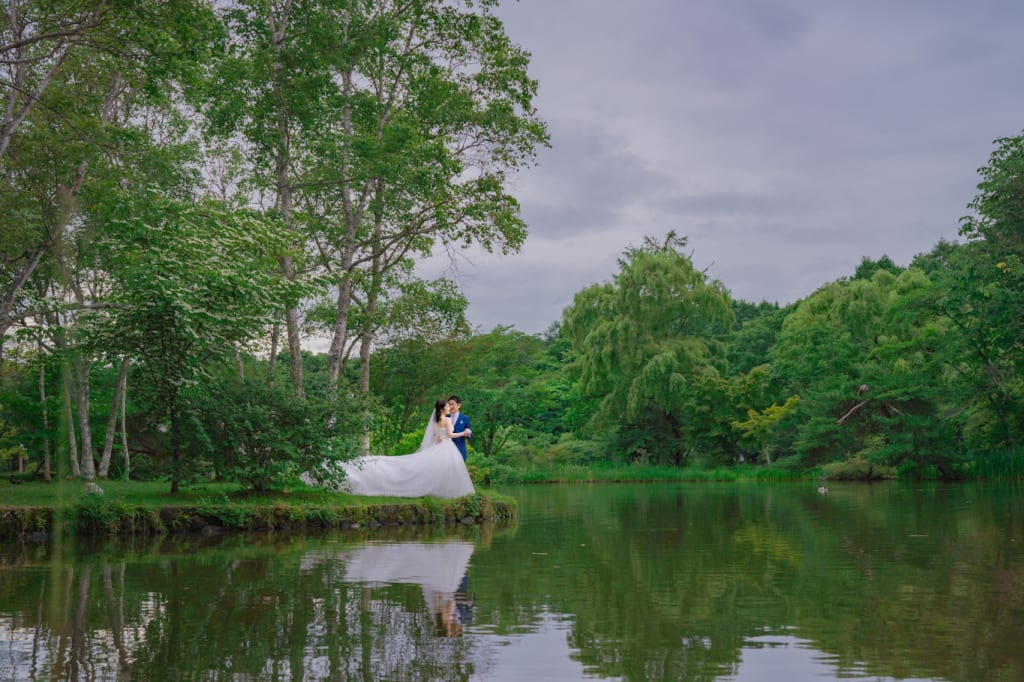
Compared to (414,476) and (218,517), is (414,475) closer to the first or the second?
(414,476)

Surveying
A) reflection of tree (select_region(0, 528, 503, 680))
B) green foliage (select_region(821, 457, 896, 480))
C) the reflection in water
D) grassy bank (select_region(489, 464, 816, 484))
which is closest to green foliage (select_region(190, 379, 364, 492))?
the reflection in water

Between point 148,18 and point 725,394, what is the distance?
114 feet

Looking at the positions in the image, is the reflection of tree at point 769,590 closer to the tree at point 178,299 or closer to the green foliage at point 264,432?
the green foliage at point 264,432

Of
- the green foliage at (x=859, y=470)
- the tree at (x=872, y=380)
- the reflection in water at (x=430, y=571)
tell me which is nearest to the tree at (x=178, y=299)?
the reflection in water at (x=430, y=571)

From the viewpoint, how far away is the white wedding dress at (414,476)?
17.3m

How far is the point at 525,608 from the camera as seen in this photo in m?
6.89

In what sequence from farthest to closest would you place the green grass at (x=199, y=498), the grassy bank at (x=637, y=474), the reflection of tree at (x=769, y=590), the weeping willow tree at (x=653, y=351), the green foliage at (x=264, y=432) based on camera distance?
1. the weeping willow tree at (x=653, y=351)
2. the grassy bank at (x=637, y=474)
3. the green foliage at (x=264, y=432)
4. the green grass at (x=199, y=498)
5. the reflection of tree at (x=769, y=590)

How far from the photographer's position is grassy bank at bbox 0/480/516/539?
13.2 meters

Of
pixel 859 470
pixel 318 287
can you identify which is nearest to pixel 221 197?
pixel 318 287

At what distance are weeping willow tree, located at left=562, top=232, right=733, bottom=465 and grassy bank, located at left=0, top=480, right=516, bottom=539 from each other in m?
28.2

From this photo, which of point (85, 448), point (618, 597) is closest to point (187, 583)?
point (618, 597)

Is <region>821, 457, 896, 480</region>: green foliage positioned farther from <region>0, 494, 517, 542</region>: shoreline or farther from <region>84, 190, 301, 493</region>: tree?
<region>84, 190, 301, 493</region>: tree

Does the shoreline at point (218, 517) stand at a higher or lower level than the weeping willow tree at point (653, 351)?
lower

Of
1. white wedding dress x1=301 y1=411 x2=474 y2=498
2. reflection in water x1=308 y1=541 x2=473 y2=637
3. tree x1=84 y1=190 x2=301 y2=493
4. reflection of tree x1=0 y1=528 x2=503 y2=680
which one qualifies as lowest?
reflection in water x1=308 y1=541 x2=473 y2=637
